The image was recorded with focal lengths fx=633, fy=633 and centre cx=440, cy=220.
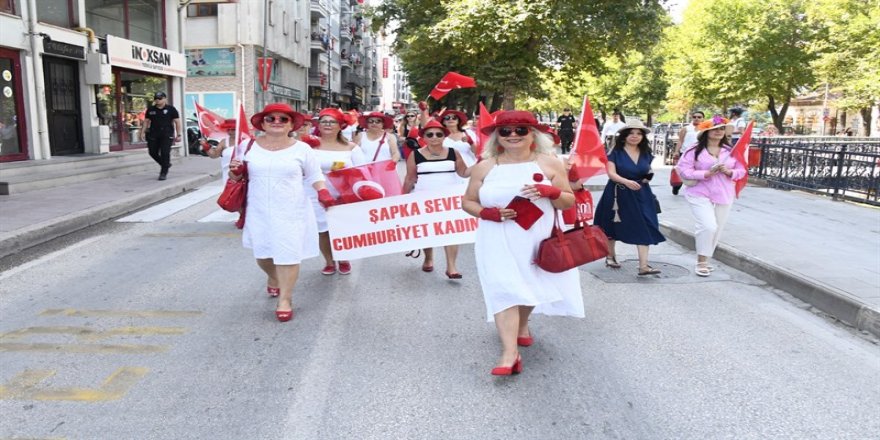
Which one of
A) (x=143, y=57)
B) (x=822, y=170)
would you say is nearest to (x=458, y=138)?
(x=822, y=170)

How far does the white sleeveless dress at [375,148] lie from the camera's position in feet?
22.4

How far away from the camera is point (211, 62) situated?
34.7 metres

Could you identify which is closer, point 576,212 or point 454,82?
point 576,212

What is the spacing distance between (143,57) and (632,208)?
56.8 ft

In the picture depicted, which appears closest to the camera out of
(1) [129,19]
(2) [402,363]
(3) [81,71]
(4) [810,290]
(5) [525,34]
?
(2) [402,363]

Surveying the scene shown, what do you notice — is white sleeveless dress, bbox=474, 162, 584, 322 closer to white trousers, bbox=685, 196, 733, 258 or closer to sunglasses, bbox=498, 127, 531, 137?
sunglasses, bbox=498, 127, 531, 137

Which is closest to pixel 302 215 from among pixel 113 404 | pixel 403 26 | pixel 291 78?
pixel 113 404

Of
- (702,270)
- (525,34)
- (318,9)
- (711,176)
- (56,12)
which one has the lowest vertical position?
(702,270)

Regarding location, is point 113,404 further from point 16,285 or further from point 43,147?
point 43,147

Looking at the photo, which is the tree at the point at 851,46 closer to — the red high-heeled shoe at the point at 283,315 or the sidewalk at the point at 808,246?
the sidewalk at the point at 808,246

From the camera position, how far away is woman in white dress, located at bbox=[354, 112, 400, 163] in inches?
269

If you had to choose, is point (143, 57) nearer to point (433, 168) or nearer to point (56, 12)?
point (56, 12)

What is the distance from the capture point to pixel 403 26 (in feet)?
94.1

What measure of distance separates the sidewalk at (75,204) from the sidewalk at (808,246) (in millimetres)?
8441
